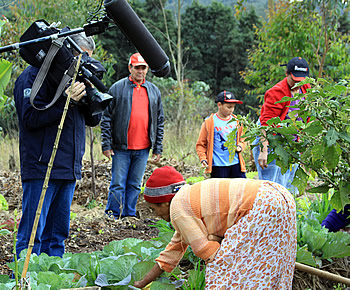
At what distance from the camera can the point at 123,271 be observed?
2.62m

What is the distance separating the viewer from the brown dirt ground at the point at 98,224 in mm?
3568

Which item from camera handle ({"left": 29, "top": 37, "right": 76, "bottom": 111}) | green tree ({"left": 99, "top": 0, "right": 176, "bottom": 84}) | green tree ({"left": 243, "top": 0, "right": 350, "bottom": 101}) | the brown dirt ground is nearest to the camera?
camera handle ({"left": 29, "top": 37, "right": 76, "bottom": 111})

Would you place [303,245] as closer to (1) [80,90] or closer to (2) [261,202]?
(2) [261,202]

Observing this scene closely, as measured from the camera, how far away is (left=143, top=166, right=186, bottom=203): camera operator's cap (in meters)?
2.41

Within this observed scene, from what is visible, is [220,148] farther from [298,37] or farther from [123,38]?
[123,38]

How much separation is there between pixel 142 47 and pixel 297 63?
3.05m

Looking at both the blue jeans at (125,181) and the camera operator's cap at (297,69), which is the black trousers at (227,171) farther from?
the camera operator's cap at (297,69)

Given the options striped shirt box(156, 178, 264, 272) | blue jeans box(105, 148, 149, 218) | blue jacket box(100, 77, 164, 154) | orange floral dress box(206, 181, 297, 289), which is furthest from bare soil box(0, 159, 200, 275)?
orange floral dress box(206, 181, 297, 289)

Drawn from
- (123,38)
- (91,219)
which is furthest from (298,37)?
(123,38)

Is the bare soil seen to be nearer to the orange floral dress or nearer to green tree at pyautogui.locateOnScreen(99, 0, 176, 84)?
the orange floral dress

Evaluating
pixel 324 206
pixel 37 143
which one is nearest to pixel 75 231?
pixel 37 143

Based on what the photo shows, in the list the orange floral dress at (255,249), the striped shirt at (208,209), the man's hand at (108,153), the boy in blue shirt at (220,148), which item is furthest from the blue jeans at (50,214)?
the boy in blue shirt at (220,148)

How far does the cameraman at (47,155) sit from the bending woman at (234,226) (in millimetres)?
994

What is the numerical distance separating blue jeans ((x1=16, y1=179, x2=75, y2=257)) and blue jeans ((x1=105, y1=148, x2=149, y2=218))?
1.81 metres
